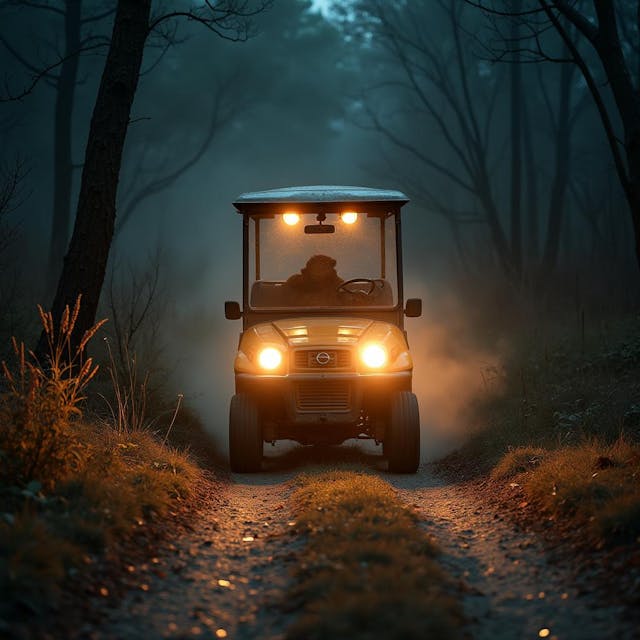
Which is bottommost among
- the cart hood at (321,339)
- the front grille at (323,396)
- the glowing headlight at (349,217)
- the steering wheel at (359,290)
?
the front grille at (323,396)

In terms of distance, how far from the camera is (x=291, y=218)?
9.56 meters

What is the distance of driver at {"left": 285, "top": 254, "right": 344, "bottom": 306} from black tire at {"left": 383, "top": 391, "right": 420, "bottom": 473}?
1.57 m

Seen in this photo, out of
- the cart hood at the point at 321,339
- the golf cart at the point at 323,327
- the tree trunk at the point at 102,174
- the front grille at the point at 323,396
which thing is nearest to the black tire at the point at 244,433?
the golf cart at the point at 323,327

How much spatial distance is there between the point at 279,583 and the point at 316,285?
5.19 meters

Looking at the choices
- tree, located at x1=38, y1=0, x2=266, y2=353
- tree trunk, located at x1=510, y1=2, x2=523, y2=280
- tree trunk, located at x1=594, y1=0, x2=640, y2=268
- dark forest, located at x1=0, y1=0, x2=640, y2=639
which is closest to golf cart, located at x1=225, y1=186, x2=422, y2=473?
dark forest, located at x1=0, y1=0, x2=640, y2=639

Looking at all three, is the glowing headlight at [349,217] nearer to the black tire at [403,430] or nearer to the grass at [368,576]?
the black tire at [403,430]

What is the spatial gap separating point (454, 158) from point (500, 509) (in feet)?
117

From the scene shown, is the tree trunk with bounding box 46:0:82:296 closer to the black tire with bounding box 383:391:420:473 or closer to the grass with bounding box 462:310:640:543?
the grass with bounding box 462:310:640:543

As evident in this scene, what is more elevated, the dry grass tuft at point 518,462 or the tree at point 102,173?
the tree at point 102,173

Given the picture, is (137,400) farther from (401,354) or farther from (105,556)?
(105,556)

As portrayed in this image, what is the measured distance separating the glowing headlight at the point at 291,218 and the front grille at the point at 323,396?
6.70 ft

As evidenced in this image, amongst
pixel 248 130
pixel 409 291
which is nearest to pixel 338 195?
pixel 409 291

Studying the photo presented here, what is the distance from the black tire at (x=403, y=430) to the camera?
8.24 m

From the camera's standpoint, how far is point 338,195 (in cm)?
924
